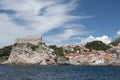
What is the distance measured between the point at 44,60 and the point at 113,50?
Answer: 2011 inches

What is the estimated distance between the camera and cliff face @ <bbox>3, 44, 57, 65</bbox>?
6407 inches

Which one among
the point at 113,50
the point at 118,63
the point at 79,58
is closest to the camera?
the point at 118,63

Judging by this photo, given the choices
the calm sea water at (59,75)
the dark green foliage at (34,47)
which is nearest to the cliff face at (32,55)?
the dark green foliage at (34,47)

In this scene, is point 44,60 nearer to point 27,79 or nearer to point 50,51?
point 50,51

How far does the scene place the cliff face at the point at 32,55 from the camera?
163 m

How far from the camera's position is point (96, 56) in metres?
172

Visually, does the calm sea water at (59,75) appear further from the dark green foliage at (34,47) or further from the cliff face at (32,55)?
the dark green foliage at (34,47)

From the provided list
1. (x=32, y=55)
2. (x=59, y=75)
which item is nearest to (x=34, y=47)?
(x=32, y=55)

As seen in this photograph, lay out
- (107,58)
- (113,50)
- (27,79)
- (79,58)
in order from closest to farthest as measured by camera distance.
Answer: (27,79) < (107,58) < (79,58) < (113,50)

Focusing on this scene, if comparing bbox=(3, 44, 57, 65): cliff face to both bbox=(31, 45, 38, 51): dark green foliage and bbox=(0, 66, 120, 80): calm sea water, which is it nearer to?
bbox=(31, 45, 38, 51): dark green foliage

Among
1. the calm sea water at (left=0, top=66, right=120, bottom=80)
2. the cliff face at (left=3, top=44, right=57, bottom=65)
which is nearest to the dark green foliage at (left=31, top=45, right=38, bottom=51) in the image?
the cliff face at (left=3, top=44, right=57, bottom=65)

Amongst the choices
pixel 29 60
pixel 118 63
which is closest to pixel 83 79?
pixel 118 63

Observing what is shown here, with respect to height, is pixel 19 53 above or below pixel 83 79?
above

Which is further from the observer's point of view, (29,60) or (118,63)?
(29,60)
